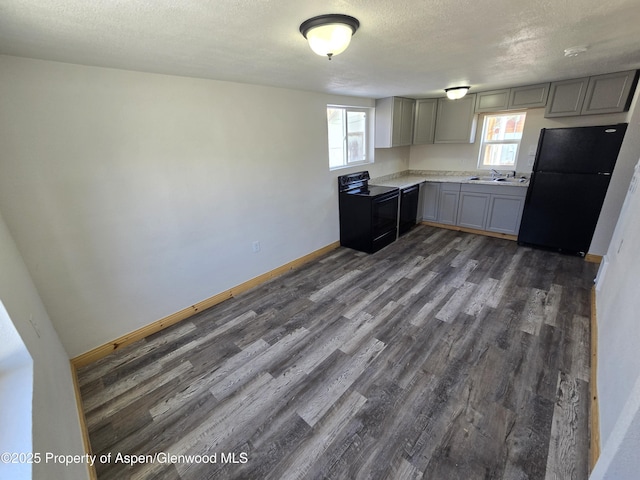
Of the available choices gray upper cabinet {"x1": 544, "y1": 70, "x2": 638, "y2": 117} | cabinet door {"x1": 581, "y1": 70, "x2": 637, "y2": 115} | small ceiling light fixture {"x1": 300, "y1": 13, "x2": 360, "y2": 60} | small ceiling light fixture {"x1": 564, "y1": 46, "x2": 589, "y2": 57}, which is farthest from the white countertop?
small ceiling light fixture {"x1": 300, "y1": 13, "x2": 360, "y2": 60}

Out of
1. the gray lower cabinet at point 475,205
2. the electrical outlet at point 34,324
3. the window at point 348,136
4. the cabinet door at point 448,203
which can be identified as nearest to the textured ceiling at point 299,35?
the electrical outlet at point 34,324

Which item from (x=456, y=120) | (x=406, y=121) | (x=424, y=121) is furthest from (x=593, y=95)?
(x=406, y=121)

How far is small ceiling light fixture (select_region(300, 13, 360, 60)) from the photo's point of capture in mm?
1327

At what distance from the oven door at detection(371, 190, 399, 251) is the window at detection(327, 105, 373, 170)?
0.81m

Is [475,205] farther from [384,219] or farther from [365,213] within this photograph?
[365,213]

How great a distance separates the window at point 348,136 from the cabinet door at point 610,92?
2.72m

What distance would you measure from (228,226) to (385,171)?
3.19m

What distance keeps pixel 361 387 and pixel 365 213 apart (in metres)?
2.42

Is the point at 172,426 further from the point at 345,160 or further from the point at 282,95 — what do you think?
the point at 345,160

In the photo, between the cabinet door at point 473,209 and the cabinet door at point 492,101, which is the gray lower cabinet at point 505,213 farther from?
the cabinet door at point 492,101

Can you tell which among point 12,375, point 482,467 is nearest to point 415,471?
point 482,467

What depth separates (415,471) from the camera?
140cm

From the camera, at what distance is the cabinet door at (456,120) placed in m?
4.32

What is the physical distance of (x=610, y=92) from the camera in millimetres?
3133
